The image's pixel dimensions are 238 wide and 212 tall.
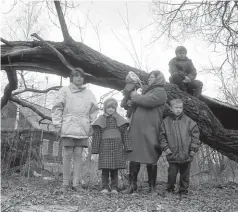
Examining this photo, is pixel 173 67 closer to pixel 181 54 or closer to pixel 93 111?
pixel 181 54

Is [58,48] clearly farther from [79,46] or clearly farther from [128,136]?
[128,136]

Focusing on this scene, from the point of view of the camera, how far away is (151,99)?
4.66m

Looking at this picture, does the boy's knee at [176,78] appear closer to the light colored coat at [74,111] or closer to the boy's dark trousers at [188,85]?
the boy's dark trousers at [188,85]

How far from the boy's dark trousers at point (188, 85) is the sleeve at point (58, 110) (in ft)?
6.89

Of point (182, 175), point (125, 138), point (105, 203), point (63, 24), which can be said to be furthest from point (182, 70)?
→ point (105, 203)

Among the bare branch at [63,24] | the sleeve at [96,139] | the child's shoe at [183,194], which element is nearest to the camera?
the child's shoe at [183,194]

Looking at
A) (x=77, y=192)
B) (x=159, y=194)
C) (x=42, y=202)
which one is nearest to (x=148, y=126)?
(x=159, y=194)

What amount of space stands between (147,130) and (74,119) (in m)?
1.08

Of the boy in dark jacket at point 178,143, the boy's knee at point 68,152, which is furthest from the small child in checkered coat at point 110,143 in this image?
the boy in dark jacket at point 178,143

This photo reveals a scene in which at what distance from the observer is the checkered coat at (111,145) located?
14.9ft

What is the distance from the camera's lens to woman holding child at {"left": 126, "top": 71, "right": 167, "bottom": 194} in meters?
4.59

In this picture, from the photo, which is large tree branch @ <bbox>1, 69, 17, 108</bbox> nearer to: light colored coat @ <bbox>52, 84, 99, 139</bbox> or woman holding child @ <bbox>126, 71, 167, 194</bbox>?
light colored coat @ <bbox>52, 84, 99, 139</bbox>

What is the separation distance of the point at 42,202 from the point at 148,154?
1.70 meters

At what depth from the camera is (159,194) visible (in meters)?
4.45
